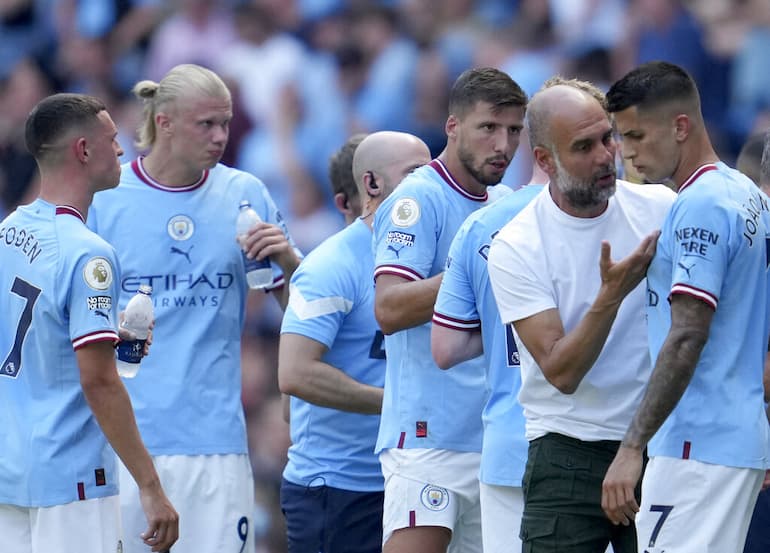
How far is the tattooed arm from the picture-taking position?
4.49 metres

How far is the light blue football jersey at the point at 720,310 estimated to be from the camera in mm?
4562

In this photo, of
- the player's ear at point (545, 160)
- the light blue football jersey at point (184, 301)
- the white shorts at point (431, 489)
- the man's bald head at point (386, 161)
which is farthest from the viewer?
the light blue football jersey at point (184, 301)

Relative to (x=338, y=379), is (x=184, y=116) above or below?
above

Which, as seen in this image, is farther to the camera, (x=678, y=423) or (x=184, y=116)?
(x=184, y=116)

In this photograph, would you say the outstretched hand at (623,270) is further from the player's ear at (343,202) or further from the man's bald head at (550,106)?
the player's ear at (343,202)

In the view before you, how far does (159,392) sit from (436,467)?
152 centimetres

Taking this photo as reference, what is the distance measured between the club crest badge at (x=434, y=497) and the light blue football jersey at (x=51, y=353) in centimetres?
124

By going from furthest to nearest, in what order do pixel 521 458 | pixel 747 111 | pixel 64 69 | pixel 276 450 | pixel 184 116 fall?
pixel 64 69
pixel 276 450
pixel 747 111
pixel 184 116
pixel 521 458

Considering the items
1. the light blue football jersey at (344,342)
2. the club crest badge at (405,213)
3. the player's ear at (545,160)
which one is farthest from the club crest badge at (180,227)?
the player's ear at (545,160)

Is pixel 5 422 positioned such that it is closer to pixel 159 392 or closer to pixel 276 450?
pixel 159 392

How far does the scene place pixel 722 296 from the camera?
464cm

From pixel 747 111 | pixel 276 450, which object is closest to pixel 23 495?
pixel 276 450

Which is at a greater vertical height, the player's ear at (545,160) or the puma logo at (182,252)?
the puma logo at (182,252)

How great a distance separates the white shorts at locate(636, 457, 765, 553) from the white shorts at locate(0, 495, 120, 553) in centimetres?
203
